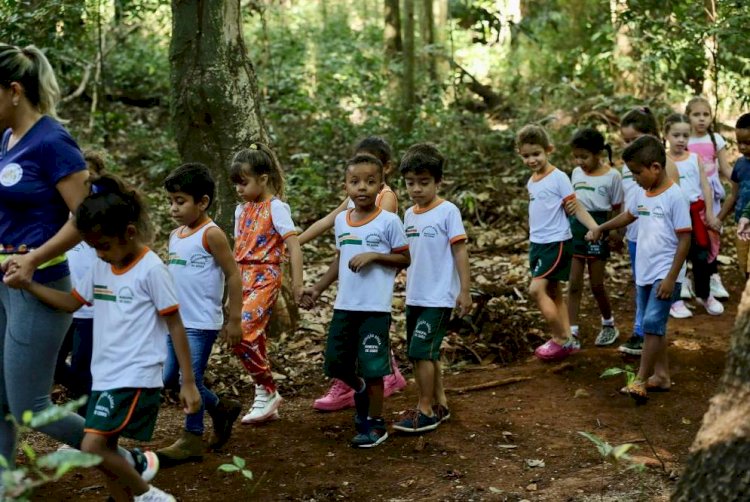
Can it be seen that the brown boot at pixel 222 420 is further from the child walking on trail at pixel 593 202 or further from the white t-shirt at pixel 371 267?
the child walking on trail at pixel 593 202

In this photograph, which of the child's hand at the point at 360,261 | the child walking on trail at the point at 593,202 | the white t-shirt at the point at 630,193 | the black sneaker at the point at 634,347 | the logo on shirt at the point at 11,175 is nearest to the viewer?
the logo on shirt at the point at 11,175

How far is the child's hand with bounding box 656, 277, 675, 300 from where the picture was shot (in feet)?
19.6

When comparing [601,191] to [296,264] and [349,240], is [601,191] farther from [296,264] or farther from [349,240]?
[296,264]

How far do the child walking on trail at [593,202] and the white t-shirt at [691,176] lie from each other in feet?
2.44

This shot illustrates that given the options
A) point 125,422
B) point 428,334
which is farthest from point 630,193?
point 125,422

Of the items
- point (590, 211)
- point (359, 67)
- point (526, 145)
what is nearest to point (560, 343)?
point (590, 211)

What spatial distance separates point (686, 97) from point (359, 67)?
290 inches

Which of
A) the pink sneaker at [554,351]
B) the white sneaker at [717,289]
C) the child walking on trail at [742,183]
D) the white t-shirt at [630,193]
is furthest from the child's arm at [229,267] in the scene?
the white sneaker at [717,289]

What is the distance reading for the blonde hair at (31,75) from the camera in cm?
393

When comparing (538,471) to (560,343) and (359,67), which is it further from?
(359,67)

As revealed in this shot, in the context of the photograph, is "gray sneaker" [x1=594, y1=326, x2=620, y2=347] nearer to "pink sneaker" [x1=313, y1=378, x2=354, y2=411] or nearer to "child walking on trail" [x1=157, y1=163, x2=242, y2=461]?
"pink sneaker" [x1=313, y1=378, x2=354, y2=411]

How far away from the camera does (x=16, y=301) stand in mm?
4004

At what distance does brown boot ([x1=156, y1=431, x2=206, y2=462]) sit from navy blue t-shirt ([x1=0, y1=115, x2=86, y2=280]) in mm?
1553

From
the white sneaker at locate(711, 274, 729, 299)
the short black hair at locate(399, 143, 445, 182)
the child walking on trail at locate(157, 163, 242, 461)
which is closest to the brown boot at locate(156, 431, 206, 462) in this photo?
the child walking on trail at locate(157, 163, 242, 461)
